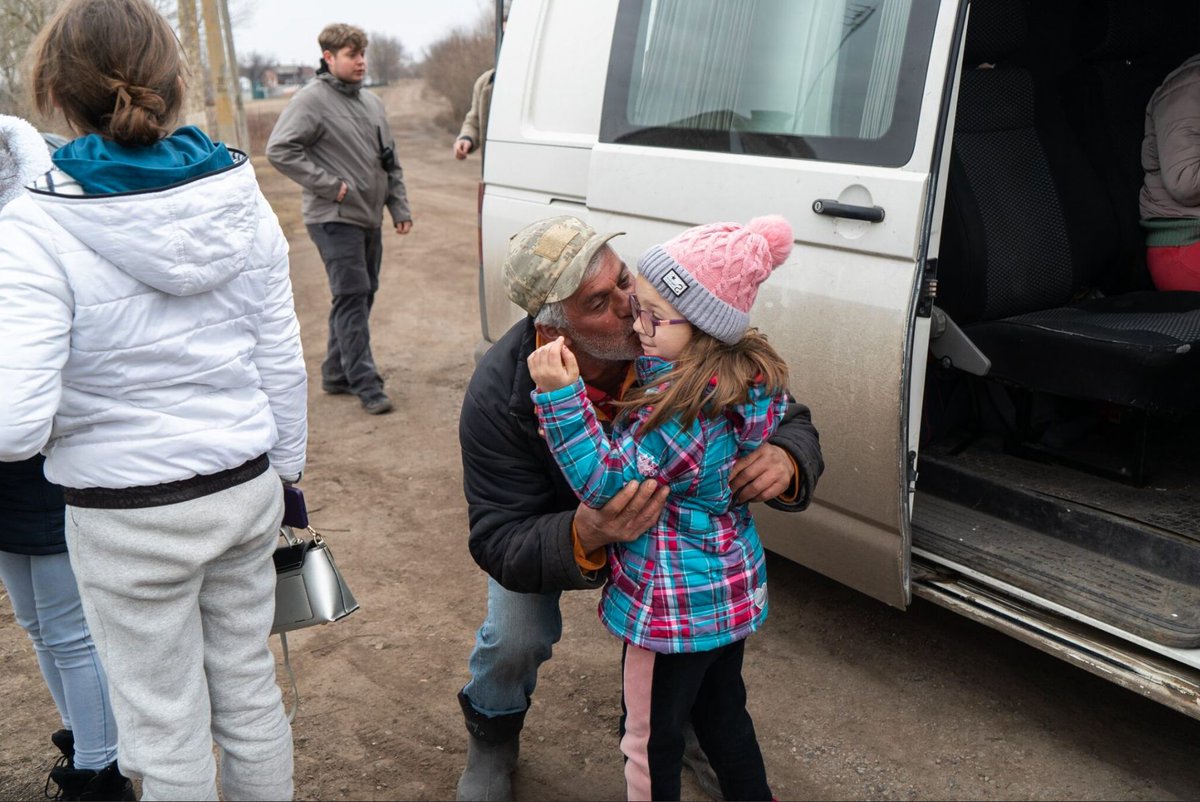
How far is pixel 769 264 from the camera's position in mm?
1958

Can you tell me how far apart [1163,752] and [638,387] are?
173cm

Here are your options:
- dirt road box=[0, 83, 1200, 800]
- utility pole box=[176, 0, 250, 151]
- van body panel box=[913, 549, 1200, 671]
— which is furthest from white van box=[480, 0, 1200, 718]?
utility pole box=[176, 0, 250, 151]

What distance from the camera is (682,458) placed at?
195 cm

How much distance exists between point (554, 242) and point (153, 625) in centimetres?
102

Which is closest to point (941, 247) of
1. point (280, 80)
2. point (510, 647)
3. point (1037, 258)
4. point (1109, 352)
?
point (1037, 258)

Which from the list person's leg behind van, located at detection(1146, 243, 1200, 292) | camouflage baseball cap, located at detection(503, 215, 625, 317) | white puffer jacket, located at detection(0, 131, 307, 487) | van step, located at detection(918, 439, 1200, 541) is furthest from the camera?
person's leg behind van, located at detection(1146, 243, 1200, 292)

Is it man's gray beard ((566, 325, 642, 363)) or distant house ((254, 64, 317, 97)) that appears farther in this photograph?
distant house ((254, 64, 317, 97))

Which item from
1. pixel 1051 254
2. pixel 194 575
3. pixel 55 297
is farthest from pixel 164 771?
pixel 1051 254

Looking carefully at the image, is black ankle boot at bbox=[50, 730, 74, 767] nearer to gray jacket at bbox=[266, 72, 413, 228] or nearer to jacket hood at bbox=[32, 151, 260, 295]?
jacket hood at bbox=[32, 151, 260, 295]

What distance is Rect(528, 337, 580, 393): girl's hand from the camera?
1804mm

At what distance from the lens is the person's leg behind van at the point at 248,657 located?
2.08 m

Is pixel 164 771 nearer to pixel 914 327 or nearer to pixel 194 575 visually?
pixel 194 575

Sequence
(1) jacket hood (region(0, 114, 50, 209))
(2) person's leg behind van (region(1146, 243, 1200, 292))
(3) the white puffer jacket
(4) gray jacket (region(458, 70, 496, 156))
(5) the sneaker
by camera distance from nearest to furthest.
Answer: (3) the white puffer jacket < (1) jacket hood (region(0, 114, 50, 209)) < (2) person's leg behind van (region(1146, 243, 1200, 292)) < (5) the sneaker < (4) gray jacket (region(458, 70, 496, 156))

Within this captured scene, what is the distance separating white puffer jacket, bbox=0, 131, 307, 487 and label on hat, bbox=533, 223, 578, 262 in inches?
21.0
